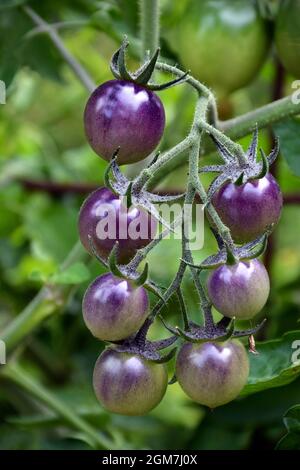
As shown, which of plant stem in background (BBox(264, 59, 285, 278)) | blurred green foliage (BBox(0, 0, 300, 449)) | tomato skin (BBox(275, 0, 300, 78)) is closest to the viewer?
tomato skin (BBox(275, 0, 300, 78))

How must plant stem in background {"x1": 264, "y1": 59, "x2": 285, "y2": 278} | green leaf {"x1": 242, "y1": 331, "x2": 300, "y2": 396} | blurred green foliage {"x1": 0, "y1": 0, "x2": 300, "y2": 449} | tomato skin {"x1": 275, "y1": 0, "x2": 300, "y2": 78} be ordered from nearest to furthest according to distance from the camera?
green leaf {"x1": 242, "y1": 331, "x2": 300, "y2": 396}, tomato skin {"x1": 275, "y1": 0, "x2": 300, "y2": 78}, blurred green foliage {"x1": 0, "y1": 0, "x2": 300, "y2": 449}, plant stem in background {"x1": 264, "y1": 59, "x2": 285, "y2": 278}

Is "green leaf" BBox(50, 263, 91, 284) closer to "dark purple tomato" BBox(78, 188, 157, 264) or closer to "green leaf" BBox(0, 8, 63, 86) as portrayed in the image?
"dark purple tomato" BBox(78, 188, 157, 264)

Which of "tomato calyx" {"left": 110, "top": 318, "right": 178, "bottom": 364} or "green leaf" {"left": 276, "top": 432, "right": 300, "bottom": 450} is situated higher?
"tomato calyx" {"left": 110, "top": 318, "right": 178, "bottom": 364}

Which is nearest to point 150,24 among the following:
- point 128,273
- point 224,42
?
point 224,42

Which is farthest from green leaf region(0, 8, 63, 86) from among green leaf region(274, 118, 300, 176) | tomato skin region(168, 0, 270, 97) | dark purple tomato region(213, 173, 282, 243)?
dark purple tomato region(213, 173, 282, 243)

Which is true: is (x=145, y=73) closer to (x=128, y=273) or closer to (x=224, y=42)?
(x=128, y=273)

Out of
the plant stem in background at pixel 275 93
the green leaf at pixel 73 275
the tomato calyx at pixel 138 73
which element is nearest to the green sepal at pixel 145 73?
the tomato calyx at pixel 138 73
